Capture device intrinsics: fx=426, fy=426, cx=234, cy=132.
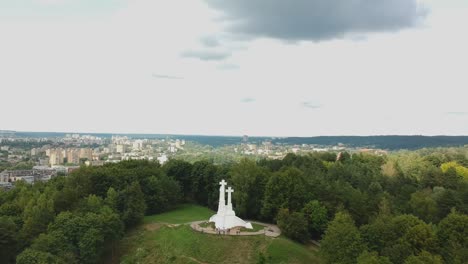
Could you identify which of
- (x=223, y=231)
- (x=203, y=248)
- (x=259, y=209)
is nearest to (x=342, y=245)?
(x=223, y=231)

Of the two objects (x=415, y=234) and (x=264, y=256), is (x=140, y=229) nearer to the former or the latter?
(x=264, y=256)

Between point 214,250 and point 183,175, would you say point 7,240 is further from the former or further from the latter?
point 183,175

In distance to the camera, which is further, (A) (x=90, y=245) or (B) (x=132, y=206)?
(B) (x=132, y=206)

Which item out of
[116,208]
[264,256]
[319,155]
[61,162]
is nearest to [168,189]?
[116,208]

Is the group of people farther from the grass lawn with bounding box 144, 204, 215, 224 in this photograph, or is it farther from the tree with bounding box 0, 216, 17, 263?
the tree with bounding box 0, 216, 17, 263

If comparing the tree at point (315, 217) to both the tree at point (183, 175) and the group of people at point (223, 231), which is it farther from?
the tree at point (183, 175)

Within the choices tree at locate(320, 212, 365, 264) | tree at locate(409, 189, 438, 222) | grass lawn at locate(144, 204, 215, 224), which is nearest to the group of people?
grass lawn at locate(144, 204, 215, 224)
